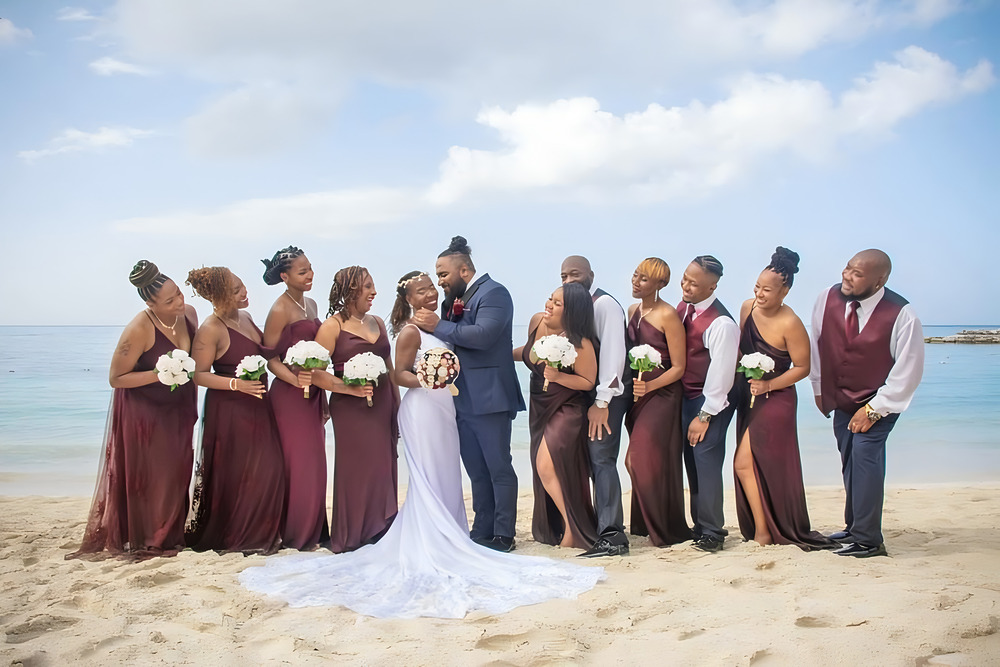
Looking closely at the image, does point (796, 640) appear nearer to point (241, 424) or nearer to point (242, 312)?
point (241, 424)

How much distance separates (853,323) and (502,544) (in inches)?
121

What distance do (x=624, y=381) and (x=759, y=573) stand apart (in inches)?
67.5

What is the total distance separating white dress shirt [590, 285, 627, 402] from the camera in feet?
20.1

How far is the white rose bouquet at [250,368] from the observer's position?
238 inches

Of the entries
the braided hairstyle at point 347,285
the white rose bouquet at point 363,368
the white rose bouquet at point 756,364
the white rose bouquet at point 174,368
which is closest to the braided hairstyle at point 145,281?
the white rose bouquet at point 174,368

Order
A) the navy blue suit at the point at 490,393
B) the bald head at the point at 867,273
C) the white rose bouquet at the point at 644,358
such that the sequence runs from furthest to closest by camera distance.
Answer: the navy blue suit at the point at 490,393, the white rose bouquet at the point at 644,358, the bald head at the point at 867,273

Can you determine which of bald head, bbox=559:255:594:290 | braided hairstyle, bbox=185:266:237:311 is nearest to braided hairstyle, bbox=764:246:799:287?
bald head, bbox=559:255:594:290

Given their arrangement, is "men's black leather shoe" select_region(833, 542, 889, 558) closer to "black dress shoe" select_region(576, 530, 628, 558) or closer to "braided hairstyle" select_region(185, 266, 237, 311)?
"black dress shoe" select_region(576, 530, 628, 558)

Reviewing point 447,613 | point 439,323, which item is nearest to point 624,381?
point 439,323
